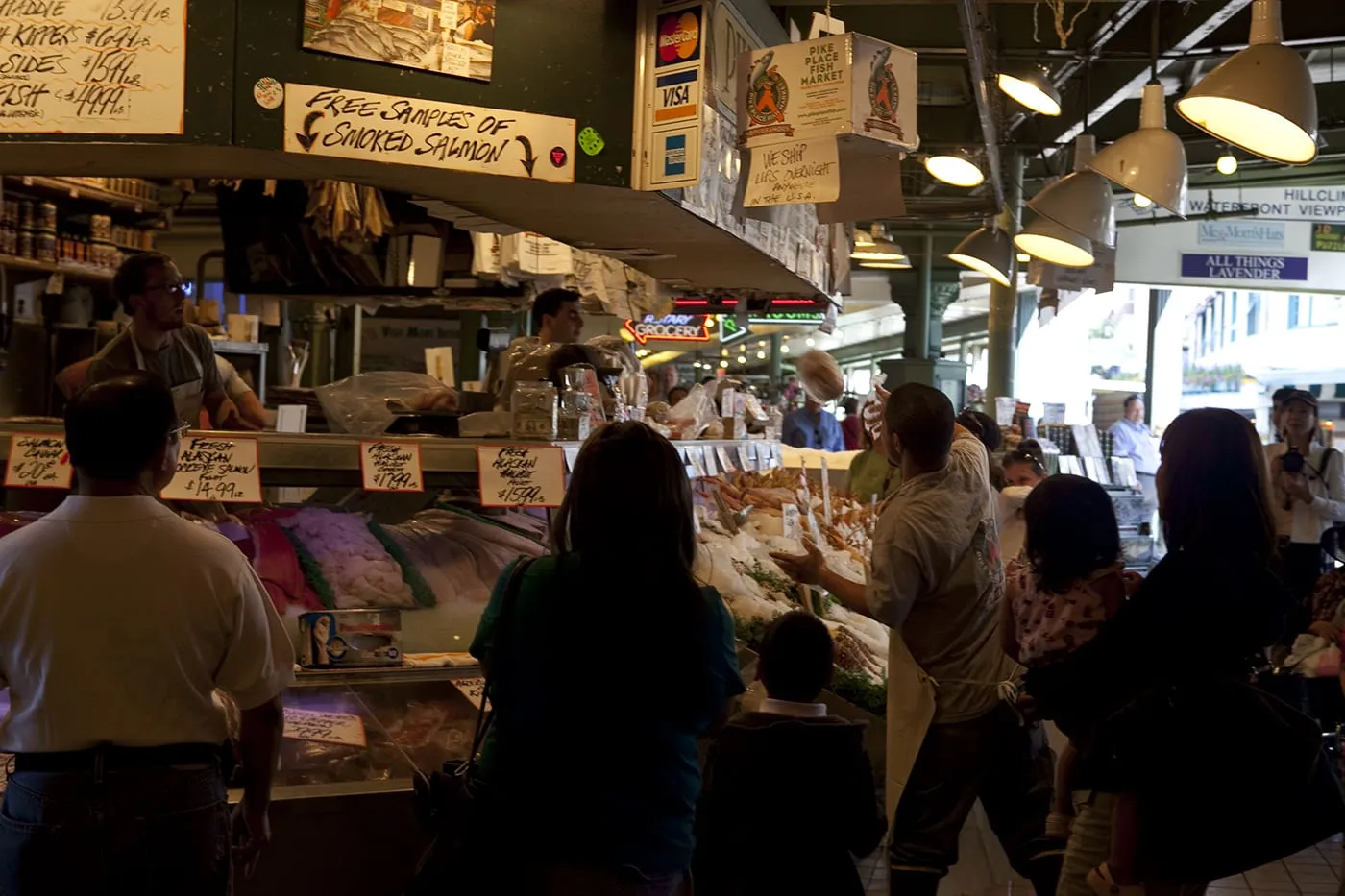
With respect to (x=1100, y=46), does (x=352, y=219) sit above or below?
below

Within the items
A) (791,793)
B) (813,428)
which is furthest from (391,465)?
(813,428)

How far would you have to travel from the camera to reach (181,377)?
14.3ft

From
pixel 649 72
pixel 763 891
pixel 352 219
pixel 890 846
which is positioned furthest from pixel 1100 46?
pixel 763 891

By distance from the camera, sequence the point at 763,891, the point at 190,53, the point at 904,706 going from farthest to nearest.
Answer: the point at 904,706
the point at 190,53
the point at 763,891

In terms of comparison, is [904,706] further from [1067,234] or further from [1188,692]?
[1067,234]

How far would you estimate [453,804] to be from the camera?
2391mm

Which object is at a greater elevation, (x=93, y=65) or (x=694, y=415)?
(x=93, y=65)

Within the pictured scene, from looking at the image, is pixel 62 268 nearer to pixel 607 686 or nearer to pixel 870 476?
pixel 870 476

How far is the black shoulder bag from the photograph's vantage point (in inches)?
90.9

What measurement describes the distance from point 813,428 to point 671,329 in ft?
30.3

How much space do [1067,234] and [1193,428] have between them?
373cm

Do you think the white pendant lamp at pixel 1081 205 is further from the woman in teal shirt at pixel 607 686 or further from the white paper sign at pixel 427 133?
the woman in teal shirt at pixel 607 686

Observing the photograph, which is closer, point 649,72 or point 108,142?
point 108,142

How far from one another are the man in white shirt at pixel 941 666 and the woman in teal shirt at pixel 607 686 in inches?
56.3
